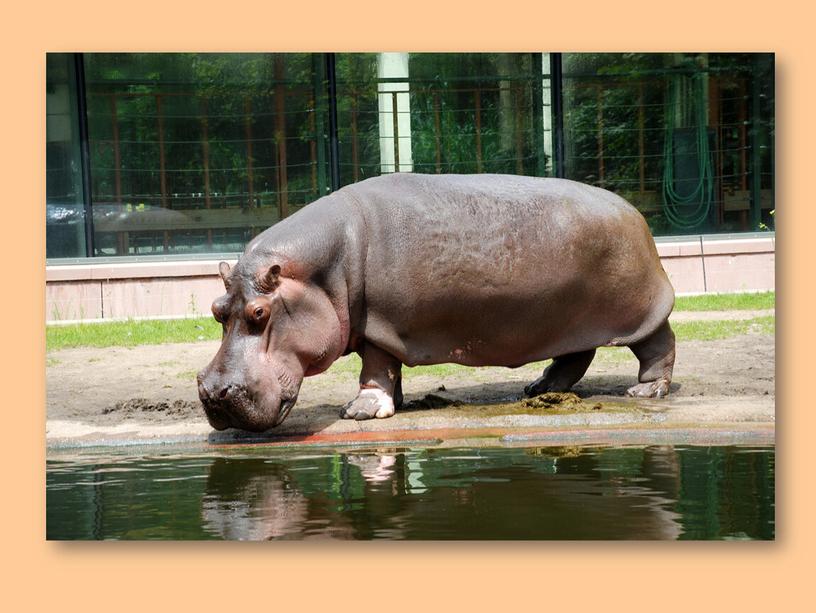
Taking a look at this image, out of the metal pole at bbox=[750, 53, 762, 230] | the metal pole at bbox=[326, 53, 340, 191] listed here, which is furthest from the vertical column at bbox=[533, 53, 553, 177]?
the metal pole at bbox=[750, 53, 762, 230]

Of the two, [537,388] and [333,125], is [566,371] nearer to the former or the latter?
[537,388]

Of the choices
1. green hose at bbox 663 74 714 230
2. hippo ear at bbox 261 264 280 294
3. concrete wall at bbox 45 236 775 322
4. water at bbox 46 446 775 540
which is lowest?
water at bbox 46 446 775 540

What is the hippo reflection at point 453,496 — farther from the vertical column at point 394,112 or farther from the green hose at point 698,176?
the vertical column at point 394,112

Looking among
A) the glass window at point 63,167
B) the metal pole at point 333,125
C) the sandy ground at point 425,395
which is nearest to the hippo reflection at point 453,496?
the sandy ground at point 425,395

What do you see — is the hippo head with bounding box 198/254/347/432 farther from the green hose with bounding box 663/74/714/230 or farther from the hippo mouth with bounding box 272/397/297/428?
the green hose with bounding box 663/74/714/230

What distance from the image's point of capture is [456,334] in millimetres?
9195

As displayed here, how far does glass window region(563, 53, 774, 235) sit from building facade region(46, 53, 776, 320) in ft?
0.09

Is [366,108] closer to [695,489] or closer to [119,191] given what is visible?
[119,191]

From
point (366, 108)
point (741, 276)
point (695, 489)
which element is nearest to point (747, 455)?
point (695, 489)

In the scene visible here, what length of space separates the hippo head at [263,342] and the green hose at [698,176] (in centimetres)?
480

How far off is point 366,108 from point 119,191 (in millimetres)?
2595

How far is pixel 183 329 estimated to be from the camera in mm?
12969

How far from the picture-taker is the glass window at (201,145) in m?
13.0

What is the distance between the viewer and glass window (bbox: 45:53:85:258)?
13.3 m
